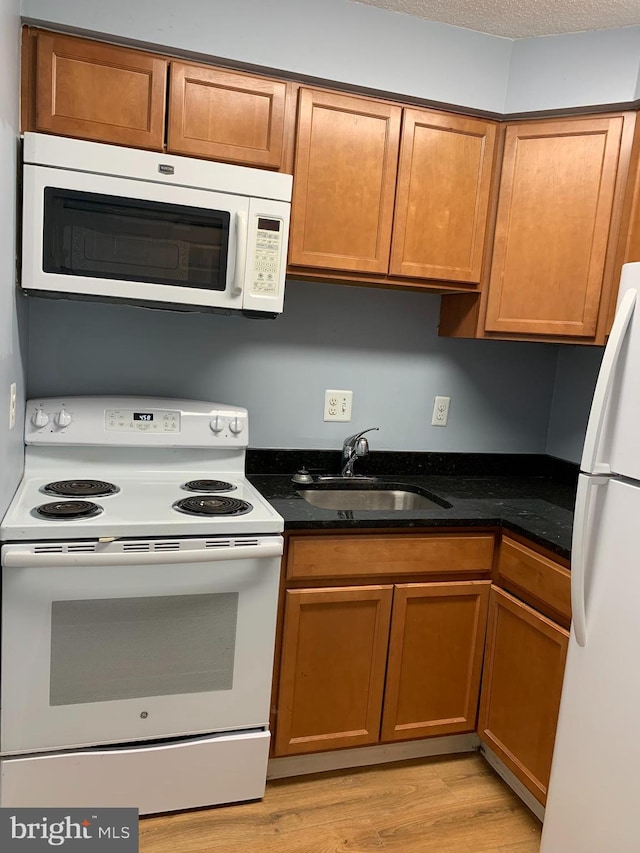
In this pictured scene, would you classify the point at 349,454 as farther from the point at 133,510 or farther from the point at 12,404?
the point at 12,404

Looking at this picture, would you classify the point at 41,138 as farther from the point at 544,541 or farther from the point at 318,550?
the point at 544,541

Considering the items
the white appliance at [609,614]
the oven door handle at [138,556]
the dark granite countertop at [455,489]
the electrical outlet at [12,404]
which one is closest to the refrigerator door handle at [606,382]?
the white appliance at [609,614]

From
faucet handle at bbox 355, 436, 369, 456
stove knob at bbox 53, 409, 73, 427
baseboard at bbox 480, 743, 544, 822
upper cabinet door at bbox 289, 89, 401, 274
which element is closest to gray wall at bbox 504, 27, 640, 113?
upper cabinet door at bbox 289, 89, 401, 274

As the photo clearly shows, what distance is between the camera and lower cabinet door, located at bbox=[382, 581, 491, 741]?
A: 2.05 m

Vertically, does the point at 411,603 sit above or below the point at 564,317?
below

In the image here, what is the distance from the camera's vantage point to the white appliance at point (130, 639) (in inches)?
64.4

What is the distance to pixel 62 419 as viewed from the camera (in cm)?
201

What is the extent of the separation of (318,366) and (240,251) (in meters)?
0.65

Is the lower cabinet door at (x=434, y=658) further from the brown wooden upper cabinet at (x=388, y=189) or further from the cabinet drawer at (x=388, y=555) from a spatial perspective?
the brown wooden upper cabinet at (x=388, y=189)

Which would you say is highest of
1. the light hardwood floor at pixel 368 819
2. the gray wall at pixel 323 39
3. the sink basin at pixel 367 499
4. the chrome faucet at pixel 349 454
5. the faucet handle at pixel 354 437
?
the gray wall at pixel 323 39

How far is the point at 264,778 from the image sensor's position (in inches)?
76.0

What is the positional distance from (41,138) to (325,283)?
3.37ft

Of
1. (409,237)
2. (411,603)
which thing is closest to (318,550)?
(411,603)

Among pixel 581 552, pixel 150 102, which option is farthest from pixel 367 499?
pixel 150 102
